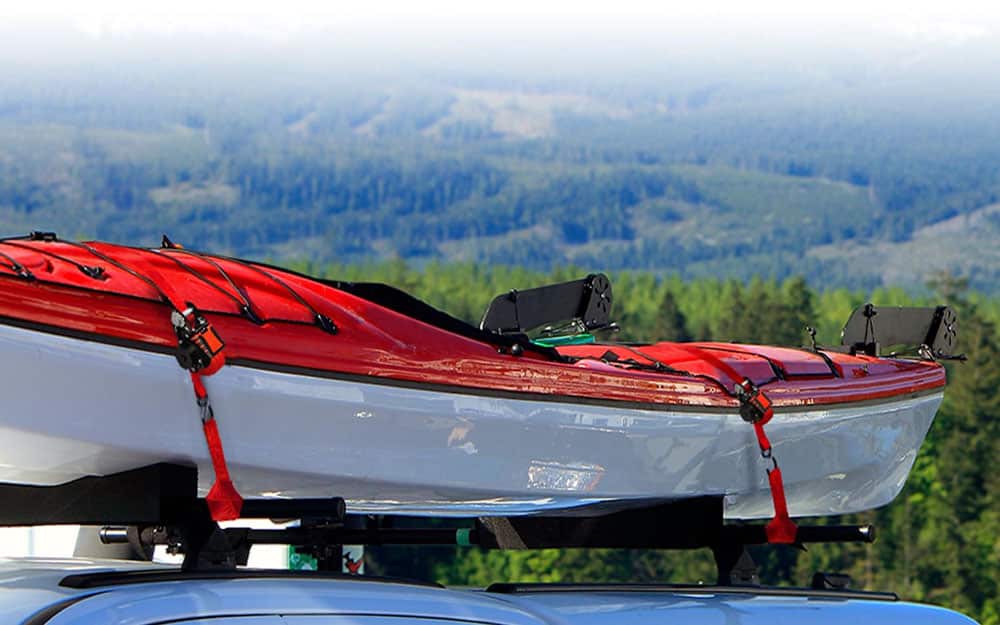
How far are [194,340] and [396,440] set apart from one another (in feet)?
1.96

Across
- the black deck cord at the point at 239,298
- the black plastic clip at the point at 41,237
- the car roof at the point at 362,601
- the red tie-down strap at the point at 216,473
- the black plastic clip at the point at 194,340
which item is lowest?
the car roof at the point at 362,601

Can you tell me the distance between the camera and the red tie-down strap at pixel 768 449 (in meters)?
4.78

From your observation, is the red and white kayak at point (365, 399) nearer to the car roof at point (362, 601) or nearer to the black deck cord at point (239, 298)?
the black deck cord at point (239, 298)

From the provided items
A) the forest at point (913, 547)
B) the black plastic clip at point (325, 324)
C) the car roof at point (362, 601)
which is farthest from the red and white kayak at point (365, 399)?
the forest at point (913, 547)

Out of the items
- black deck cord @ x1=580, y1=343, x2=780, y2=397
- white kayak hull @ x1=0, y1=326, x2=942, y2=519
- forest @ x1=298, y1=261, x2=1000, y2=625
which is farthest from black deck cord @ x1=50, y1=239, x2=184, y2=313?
forest @ x1=298, y1=261, x2=1000, y2=625

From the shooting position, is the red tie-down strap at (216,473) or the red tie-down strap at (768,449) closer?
the red tie-down strap at (216,473)

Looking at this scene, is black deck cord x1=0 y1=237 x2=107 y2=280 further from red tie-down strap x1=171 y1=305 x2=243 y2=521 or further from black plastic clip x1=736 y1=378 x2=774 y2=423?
black plastic clip x1=736 y1=378 x2=774 y2=423

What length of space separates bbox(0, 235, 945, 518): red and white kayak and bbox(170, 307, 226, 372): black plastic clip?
0.5 inches

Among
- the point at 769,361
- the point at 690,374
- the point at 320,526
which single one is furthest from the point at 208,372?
the point at 769,361

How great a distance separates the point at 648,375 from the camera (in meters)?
4.62

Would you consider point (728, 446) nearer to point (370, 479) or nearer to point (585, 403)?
point (585, 403)

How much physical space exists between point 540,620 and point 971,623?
1174 mm

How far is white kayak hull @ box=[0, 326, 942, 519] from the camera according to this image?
144 inches

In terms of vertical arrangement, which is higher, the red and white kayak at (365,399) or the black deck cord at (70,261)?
the black deck cord at (70,261)
